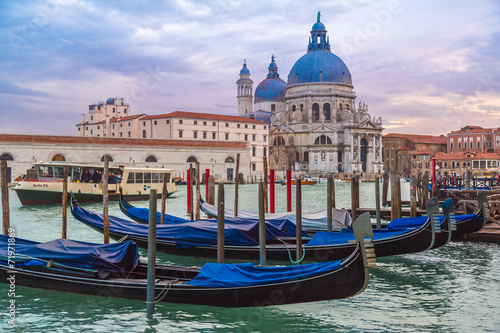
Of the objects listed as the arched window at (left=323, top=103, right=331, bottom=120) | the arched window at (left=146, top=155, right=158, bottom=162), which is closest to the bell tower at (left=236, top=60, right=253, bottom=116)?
the arched window at (left=323, top=103, right=331, bottom=120)

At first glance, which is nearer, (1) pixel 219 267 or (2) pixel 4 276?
(1) pixel 219 267

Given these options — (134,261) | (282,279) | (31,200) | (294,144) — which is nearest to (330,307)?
(282,279)

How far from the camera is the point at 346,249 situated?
989 cm

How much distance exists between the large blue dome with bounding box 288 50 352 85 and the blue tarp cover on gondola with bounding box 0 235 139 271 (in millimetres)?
60444

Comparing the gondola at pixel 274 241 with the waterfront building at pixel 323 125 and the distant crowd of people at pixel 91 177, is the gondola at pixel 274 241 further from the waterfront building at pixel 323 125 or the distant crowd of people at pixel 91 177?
the waterfront building at pixel 323 125

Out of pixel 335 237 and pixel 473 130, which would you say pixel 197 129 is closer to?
pixel 473 130

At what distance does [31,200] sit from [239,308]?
17993 mm

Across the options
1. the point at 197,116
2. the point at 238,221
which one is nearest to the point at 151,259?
the point at 238,221

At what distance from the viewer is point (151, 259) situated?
7.14 metres

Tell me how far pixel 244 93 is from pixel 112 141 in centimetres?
4016

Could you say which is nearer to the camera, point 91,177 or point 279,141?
point 91,177

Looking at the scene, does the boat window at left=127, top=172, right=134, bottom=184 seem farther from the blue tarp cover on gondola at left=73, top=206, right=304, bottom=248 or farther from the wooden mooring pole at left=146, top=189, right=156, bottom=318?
the wooden mooring pole at left=146, top=189, right=156, bottom=318

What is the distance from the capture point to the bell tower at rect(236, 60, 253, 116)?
79.8 meters

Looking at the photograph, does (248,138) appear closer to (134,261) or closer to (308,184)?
(308,184)
